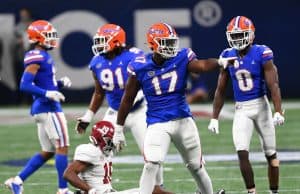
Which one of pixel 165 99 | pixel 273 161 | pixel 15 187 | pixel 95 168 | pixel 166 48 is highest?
pixel 166 48

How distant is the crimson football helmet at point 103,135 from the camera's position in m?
8.79

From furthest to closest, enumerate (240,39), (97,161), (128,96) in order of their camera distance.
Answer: (240,39) → (128,96) → (97,161)

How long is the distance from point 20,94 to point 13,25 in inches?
56.2

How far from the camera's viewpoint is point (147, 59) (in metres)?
9.01

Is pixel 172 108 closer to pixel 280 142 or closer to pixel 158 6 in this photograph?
pixel 280 142

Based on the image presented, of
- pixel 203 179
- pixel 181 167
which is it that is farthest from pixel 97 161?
pixel 181 167

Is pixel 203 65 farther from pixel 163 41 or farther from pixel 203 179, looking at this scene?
pixel 203 179

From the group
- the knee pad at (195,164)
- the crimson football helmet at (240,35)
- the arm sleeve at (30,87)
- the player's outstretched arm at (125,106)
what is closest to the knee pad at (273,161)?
the crimson football helmet at (240,35)

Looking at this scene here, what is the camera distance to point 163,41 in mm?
8891

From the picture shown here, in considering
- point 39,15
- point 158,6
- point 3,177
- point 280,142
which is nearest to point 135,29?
point 158,6

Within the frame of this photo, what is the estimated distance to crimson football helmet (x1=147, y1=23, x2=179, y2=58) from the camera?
349 inches

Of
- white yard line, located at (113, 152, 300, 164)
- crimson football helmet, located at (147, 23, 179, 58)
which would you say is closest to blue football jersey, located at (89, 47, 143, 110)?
crimson football helmet, located at (147, 23, 179, 58)

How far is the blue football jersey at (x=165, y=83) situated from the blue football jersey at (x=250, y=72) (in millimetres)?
1085

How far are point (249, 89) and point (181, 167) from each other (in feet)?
8.90
